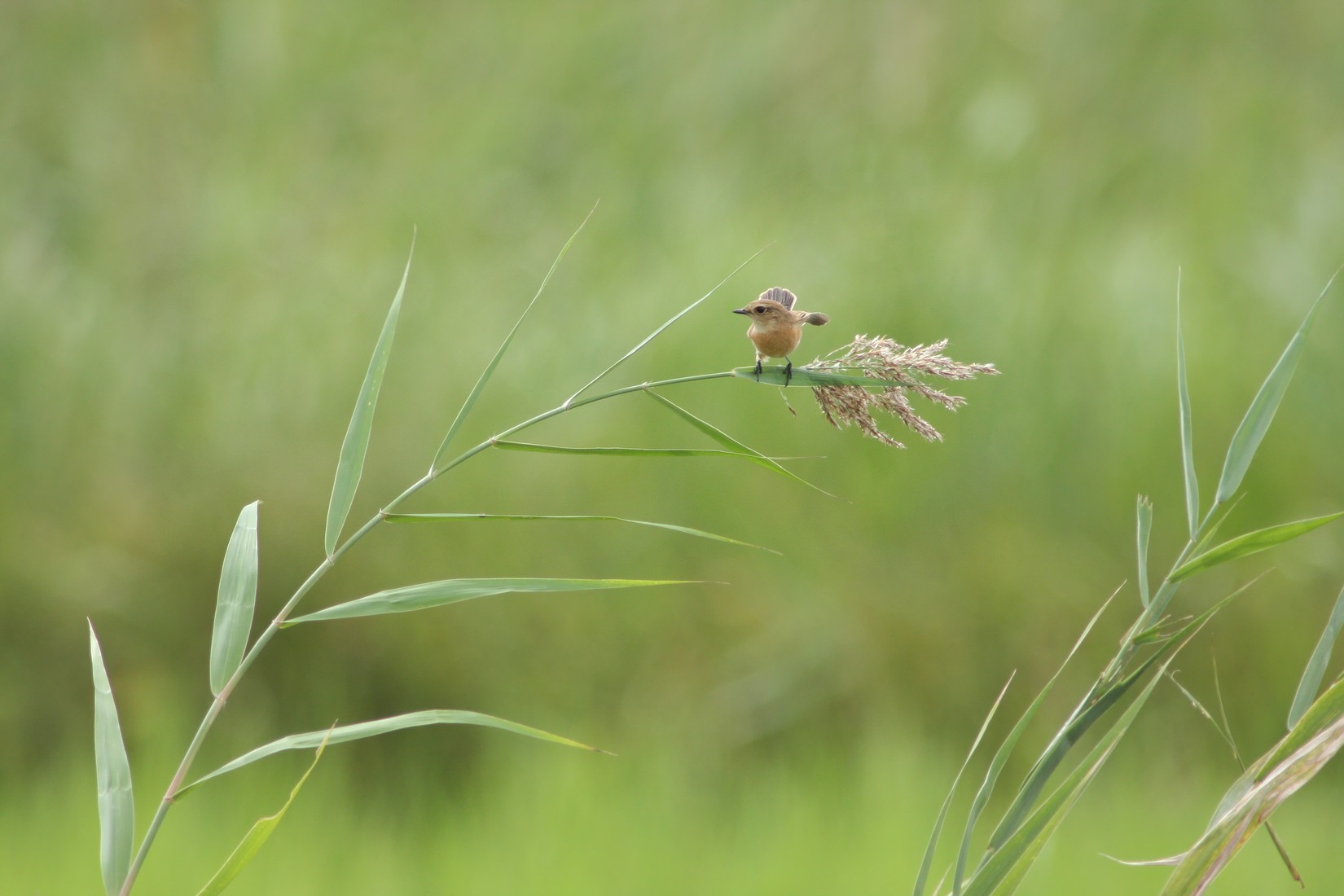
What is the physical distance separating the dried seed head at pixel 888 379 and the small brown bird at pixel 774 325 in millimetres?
97

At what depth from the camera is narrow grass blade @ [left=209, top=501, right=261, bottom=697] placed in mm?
620

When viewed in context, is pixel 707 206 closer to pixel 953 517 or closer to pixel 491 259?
pixel 491 259

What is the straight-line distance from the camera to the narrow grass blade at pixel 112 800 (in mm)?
595

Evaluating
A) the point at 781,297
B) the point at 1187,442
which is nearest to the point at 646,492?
the point at 781,297

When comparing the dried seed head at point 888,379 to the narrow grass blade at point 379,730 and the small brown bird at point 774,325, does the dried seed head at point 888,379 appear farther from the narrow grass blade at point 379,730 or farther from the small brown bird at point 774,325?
the narrow grass blade at point 379,730

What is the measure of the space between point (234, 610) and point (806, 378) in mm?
319

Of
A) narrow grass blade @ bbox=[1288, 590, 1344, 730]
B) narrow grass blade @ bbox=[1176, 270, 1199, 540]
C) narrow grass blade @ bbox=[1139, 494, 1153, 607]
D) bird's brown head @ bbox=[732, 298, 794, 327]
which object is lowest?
narrow grass blade @ bbox=[1288, 590, 1344, 730]

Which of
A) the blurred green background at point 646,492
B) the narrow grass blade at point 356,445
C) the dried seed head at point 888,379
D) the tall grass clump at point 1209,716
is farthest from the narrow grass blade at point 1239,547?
the blurred green background at point 646,492

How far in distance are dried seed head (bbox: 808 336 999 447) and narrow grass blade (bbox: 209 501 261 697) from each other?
1.00 ft

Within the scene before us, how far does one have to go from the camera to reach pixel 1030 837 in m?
0.64

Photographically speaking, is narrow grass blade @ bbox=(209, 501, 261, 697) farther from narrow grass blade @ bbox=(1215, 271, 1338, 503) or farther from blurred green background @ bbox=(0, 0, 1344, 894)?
blurred green background @ bbox=(0, 0, 1344, 894)

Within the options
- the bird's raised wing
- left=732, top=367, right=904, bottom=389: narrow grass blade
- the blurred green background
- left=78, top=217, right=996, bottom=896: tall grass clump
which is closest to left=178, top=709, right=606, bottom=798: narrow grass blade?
left=78, top=217, right=996, bottom=896: tall grass clump

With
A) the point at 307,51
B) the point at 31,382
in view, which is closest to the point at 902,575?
the point at 31,382

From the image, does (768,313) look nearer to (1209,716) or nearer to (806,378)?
(806,378)
